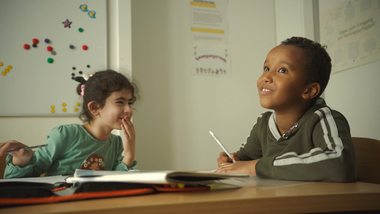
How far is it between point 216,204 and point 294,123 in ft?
2.44

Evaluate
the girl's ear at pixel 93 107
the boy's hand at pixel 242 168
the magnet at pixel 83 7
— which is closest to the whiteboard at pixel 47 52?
the magnet at pixel 83 7

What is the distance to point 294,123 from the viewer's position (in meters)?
0.97

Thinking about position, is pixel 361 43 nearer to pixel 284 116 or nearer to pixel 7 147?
pixel 284 116

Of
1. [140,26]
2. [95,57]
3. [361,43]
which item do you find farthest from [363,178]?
[140,26]

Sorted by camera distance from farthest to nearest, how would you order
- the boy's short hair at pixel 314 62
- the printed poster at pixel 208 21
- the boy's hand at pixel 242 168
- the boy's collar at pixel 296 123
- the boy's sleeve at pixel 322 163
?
the printed poster at pixel 208 21
the boy's short hair at pixel 314 62
the boy's collar at pixel 296 123
the boy's hand at pixel 242 168
the boy's sleeve at pixel 322 163

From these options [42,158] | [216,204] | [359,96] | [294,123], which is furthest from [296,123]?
[359,96]

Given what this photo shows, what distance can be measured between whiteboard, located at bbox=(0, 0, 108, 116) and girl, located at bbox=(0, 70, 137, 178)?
539mm

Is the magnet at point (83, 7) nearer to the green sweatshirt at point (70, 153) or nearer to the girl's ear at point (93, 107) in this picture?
the girl's ear at point (93, 107)

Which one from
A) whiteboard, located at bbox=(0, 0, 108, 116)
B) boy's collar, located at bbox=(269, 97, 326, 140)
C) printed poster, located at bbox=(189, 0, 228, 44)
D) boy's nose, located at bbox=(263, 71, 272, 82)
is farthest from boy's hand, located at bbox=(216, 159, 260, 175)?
printed poster, located at bbox=(189, 0, 228, 44)

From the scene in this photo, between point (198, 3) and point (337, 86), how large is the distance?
144 cm

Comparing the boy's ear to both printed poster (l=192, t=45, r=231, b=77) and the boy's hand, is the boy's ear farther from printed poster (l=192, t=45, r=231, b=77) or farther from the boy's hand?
printed poster (l=192, t=45, r=231, b=77)

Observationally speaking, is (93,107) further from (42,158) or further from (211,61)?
(211,61)

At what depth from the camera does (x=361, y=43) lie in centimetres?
193

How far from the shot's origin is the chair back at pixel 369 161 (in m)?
0.87
